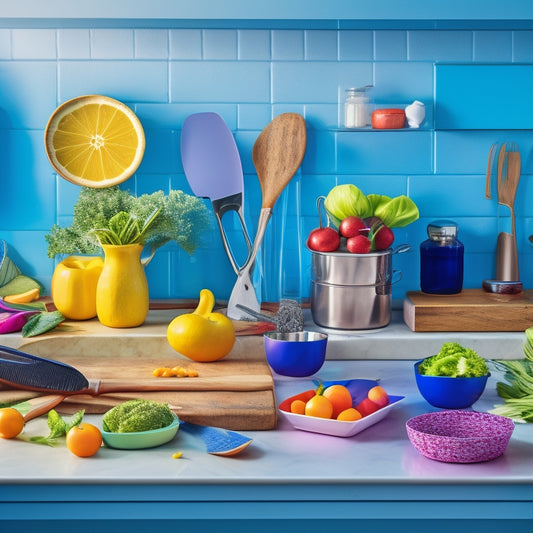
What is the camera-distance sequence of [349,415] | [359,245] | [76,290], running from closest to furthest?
1. [349,415]
2. [359,245]
3. [76,290]

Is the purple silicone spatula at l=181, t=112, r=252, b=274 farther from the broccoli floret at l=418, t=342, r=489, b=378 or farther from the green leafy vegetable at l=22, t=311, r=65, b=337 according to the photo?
the broccoli floret at l=418, t=342, r=489, b=378

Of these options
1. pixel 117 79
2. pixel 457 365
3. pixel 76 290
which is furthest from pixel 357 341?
pixel 117 79

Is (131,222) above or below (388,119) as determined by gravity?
below

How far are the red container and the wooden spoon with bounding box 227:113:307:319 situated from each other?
0.19 metres

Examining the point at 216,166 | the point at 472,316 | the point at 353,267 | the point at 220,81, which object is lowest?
the point at 472,316

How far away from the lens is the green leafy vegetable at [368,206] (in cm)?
185

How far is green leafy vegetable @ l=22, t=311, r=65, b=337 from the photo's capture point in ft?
5.65

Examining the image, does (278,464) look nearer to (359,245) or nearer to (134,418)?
(134,418)

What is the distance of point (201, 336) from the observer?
1.57 metres

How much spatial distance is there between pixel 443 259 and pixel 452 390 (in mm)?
699

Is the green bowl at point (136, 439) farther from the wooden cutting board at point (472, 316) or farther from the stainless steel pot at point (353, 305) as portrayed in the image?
the wooden cutting board at point (472, 316)

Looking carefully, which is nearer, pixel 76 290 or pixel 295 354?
pixel 295 354
